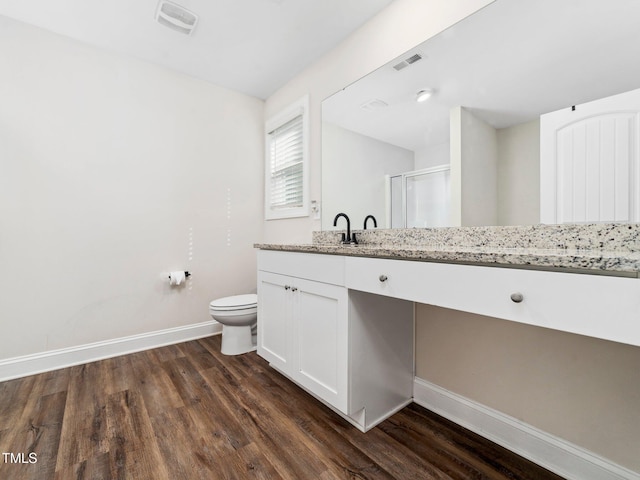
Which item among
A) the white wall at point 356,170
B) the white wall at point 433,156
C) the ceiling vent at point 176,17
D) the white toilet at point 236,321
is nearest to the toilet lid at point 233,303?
the white toilet at point 236,321

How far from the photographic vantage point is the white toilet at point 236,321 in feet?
7.06

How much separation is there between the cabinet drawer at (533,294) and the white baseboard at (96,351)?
2.07m

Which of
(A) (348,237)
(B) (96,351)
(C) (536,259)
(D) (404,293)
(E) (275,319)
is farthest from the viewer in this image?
(B) (96,351)

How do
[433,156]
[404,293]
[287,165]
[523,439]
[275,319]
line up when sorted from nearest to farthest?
[404,293], [523,439], [433,156], [275,319], [287,165]

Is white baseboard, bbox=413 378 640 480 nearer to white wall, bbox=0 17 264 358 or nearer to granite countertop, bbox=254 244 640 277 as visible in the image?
granite countertop, bbox=254 244 640 277

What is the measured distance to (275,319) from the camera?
5.88 ft

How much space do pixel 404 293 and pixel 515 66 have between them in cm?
109

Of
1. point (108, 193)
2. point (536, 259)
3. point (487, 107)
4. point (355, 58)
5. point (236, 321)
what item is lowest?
point (236, 321)

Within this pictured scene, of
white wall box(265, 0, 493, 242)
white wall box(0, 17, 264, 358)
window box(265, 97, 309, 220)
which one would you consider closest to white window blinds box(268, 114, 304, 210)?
window box(265, 97, 309, 220)

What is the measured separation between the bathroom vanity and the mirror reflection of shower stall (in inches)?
3.1

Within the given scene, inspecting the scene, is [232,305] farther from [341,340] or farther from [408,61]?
[408,61]

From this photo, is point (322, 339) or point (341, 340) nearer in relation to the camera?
point (341, 340)

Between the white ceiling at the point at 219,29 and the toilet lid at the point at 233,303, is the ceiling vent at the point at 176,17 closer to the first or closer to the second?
the white ceiling at the point at 219,29

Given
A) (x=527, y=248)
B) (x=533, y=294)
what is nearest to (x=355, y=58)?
(x=527, y=248)
